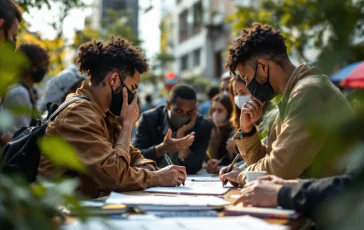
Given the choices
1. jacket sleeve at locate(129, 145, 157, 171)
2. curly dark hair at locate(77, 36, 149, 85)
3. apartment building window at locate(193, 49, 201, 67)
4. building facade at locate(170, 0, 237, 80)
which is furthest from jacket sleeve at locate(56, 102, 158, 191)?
apartment building window at locate(193, 49, 201, 67)

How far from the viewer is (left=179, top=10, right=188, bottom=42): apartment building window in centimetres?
3906

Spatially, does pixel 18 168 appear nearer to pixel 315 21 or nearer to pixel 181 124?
pixel 315 21

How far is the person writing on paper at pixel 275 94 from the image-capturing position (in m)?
2.56

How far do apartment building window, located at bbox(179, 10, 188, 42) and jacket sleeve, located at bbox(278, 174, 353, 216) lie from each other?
3680 cm

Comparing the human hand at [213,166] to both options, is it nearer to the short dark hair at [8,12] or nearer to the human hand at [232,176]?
the human hand at [232,176]

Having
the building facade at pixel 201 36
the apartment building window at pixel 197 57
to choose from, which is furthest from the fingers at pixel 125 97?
the apartment building window at pixel 197 57

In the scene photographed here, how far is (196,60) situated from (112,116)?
33.0 meters

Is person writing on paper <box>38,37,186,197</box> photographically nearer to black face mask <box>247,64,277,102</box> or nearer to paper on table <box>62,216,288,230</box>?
black face mask <box>247,64,277,102</box>

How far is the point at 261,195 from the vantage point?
7.07ft

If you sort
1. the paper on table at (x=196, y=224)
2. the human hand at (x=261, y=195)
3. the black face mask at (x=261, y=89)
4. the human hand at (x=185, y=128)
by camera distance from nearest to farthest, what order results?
the paper on table at (x=196, y=224), the human hand at (x=261, y=195), the black face mask at (x=261, y=89), the human hand at (x=185, y=128)

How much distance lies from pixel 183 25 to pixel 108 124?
3715 centimetres

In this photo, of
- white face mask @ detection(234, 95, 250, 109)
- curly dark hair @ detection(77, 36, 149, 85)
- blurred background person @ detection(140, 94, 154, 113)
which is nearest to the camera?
curly dark hair @ detection(77, 36, 149, 85)

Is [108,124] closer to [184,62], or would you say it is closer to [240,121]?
[240,121]

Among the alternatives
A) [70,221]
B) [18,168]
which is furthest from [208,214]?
[18,168]
